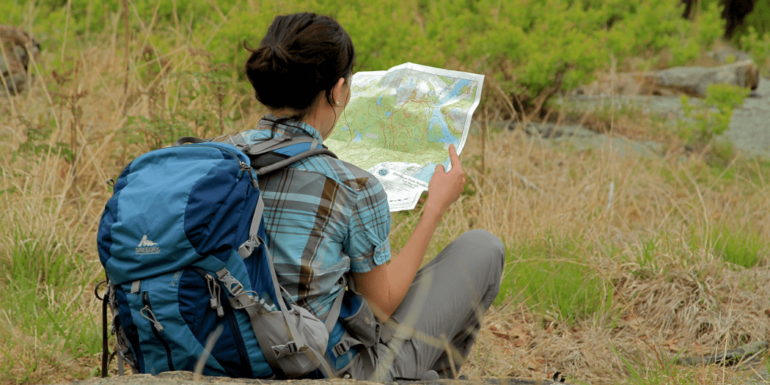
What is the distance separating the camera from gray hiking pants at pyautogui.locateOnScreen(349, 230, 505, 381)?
1.97 meters

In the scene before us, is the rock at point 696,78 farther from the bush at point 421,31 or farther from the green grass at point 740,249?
the green grass at point 740,249

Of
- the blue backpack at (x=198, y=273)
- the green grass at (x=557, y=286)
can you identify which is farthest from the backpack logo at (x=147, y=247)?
the green grass at (x=557, y=286)

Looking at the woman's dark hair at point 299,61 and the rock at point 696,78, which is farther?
the rock at point 696,78

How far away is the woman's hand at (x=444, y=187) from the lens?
1.94 metres

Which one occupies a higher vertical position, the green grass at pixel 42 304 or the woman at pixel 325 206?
the woman at pixel 325 206

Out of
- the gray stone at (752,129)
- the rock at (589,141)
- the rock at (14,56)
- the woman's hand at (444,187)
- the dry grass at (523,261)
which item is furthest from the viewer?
the gray stone at (752,129)

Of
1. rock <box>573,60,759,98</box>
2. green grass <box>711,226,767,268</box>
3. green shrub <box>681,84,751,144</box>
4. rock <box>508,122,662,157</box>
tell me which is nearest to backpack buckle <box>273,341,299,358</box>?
green grass <box>711,226,767,268</box>

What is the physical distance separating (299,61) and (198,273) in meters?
0.59

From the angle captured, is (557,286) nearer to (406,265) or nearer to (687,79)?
(406,265)

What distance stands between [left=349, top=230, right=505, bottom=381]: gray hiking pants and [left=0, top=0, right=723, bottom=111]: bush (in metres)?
3.18

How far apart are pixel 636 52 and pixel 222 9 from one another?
6.34 metres

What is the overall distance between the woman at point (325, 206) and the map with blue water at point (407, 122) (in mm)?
185

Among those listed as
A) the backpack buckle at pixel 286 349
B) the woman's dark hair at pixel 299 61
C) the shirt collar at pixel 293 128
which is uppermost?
the woman's dark hair at pixel 299 61

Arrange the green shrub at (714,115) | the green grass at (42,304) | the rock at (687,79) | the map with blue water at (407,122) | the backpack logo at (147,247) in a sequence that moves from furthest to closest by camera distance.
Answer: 1. the rock at (687,79)
2. the green shrub at (714,115)
3. the green grass at (42,304)
4. the map with blue water at (407,122)
5. the backpack logo at (147,247)
